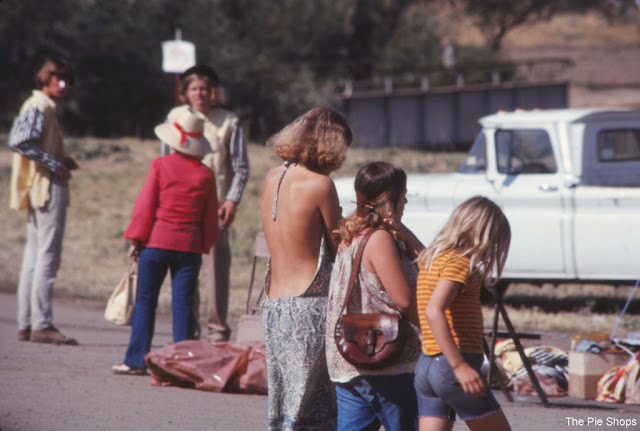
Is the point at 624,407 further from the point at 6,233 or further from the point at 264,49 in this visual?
the point at 264,49

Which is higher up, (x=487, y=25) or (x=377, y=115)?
(x=487, y=25)

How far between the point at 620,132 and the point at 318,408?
24.9 feet

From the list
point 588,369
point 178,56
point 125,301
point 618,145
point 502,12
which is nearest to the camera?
point 588,369

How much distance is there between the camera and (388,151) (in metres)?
22.8

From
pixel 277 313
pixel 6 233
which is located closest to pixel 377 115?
pixel 6 233

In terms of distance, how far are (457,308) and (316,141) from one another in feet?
3.02

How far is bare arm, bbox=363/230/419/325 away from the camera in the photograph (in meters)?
3.61

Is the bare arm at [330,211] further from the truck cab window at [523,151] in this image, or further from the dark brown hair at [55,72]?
the truck cab window at [523,151]

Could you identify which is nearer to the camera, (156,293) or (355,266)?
(355,266)

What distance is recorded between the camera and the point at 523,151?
33.4 feet

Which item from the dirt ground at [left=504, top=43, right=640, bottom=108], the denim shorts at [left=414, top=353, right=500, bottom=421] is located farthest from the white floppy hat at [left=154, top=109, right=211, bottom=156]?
the dirt ground at [left=504, top=43, right=640, bottom=108]

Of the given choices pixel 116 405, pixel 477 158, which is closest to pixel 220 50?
pixel 477 158

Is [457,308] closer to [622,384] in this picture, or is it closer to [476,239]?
[476,239]

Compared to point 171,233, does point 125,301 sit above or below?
below
